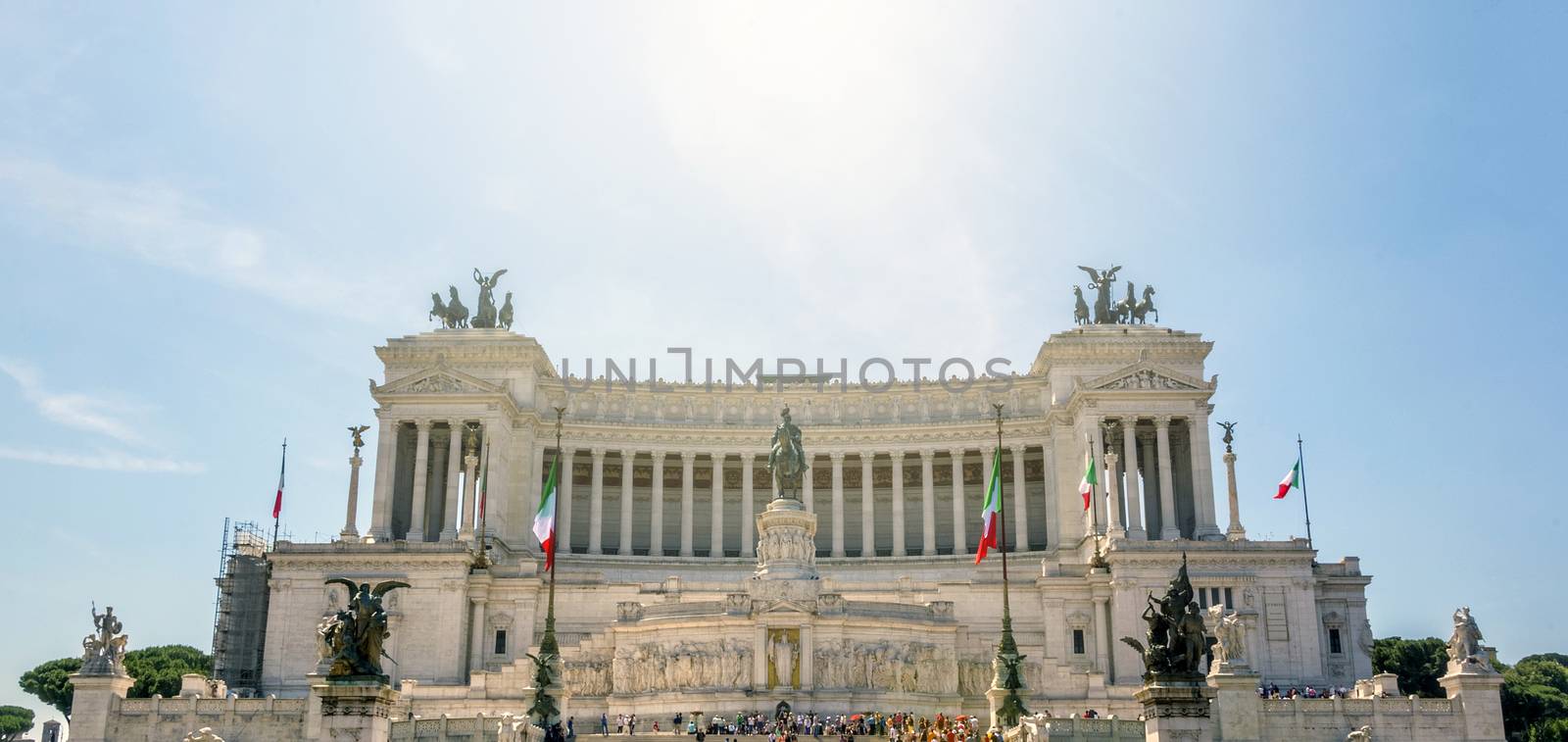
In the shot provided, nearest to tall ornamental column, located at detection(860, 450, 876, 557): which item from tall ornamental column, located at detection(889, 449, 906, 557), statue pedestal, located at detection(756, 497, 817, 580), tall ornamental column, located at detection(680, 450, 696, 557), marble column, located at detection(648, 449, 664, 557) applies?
tall ornamental column, located at detection(889, 449, 906, 557)

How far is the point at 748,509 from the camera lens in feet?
307

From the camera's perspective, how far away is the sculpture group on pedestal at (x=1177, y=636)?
122 feet

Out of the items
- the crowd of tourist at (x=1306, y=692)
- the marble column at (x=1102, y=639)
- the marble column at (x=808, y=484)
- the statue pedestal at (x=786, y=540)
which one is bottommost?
the crowd of tourist at (x=1306, y=692)

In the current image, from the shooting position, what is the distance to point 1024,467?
312 feet

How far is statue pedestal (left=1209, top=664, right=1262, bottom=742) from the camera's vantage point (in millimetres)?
50906

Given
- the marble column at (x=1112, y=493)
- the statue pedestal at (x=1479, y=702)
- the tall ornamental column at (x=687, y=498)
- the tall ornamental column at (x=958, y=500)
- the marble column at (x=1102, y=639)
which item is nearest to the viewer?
the statue pedestal at (x=1479, y=702)

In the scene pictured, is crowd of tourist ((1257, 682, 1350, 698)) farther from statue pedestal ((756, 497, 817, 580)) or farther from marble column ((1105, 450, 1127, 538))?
statue pedestal ((756, 497, 817, 580))

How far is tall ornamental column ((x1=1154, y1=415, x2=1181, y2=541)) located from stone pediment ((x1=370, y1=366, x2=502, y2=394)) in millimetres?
39777

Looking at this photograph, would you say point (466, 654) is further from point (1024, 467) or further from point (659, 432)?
point (1024, 467)

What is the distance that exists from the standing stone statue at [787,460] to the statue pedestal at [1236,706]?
2430 cm

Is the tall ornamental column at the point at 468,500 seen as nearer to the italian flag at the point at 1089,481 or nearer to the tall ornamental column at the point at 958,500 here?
the tall ornamental column at the point at 958,500

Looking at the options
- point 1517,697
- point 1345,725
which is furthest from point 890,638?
point 1517,697

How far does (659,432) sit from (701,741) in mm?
A: 43216

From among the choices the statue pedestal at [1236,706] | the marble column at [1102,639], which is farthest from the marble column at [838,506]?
the statue pedestal at [1236,706]
